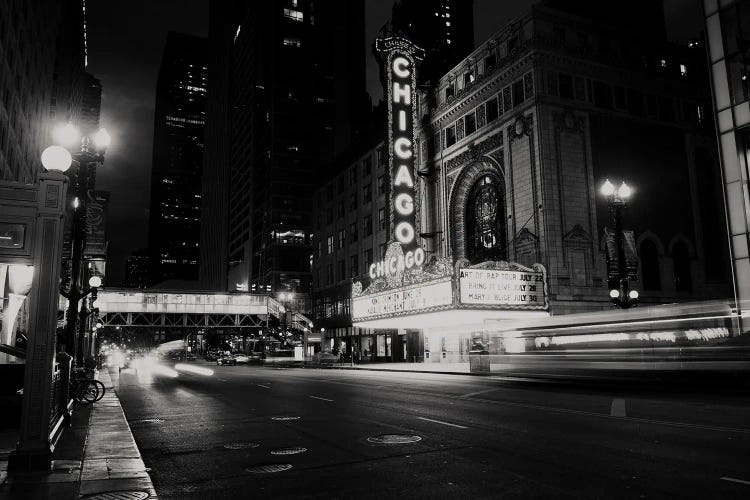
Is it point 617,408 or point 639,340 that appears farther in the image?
point 639,340

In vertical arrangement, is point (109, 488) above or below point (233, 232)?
below

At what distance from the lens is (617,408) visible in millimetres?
14500

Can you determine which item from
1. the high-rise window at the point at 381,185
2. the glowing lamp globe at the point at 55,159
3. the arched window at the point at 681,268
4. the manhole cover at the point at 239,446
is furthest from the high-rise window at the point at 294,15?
the manhole cover at the point at 239,446

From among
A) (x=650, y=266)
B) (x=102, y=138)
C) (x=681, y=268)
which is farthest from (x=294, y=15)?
(x=102, y=138)

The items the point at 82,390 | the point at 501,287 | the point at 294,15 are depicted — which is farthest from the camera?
the point at 294,15

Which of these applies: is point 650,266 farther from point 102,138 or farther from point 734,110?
point 102,138

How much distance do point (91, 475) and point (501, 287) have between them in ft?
93.0

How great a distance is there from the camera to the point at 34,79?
173ft

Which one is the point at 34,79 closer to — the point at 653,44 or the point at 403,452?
the point at 653,44

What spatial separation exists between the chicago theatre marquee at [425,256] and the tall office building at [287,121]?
75.4 metres

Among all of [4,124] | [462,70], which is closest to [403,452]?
[462,70]

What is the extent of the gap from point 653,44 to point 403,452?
40.7 meters

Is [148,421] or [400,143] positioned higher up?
[400,143]

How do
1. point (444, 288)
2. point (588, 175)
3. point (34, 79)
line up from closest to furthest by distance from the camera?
point (444, 288), point (588, 175), point (34, 79)
